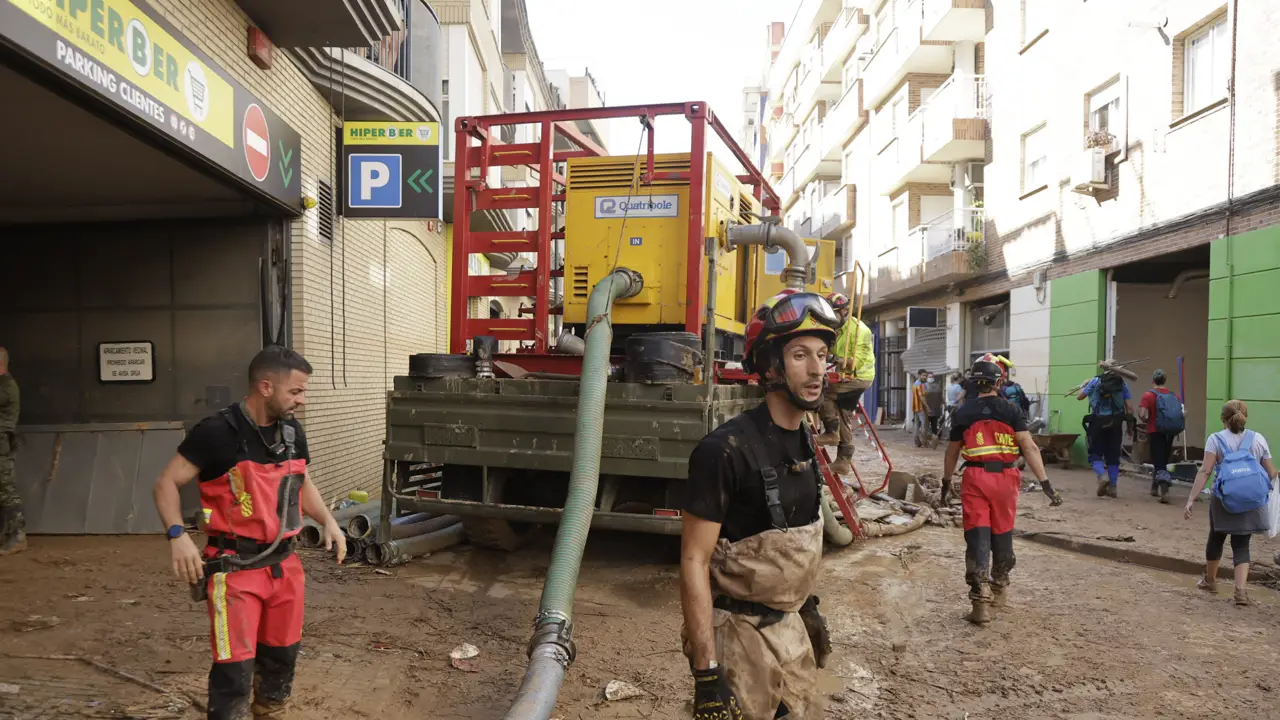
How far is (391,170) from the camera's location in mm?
8602

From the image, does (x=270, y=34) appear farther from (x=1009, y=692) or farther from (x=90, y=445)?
(x=1009, y=692)

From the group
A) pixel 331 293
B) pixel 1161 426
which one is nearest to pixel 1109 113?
pixel 1161 426

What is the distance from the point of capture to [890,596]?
5.85m

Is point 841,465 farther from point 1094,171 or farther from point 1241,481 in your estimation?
point 1094,171

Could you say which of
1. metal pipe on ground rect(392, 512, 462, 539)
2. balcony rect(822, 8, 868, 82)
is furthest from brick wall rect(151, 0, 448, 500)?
balcony rect(822, 8, 868, 82)

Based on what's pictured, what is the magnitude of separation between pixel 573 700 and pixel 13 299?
26.8 ft

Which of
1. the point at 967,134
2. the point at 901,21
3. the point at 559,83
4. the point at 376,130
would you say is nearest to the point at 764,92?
the point at 559,83

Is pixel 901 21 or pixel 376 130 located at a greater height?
pixel 901 21

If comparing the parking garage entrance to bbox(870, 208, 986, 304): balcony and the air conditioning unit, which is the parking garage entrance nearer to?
the air conditioning unit

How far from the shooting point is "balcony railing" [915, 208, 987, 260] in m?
18.7

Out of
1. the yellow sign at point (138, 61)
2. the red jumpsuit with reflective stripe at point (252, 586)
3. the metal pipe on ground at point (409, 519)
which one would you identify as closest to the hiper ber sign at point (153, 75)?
the yellow sign at point (138, 61)

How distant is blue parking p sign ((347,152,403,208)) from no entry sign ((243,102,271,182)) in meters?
1.39

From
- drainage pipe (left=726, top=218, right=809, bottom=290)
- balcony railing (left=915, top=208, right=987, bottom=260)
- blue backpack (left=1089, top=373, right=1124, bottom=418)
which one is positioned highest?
balcony railing (left=915, top=208, right=987, bottom=260)

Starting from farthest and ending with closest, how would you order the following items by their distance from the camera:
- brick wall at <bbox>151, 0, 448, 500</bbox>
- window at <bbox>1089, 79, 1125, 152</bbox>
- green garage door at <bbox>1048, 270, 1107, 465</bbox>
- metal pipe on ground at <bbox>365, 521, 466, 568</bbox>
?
green garage door at <bbox>1048, 270, 1107, 465</bbox>
window at <bbox>1089, 79, 1125, 152</bbox>
brick wall at <bbox>151, 0, 448, 500</bbox>
metal pipe on ground at <bbox>365, 521, 466, 568</bbox>
